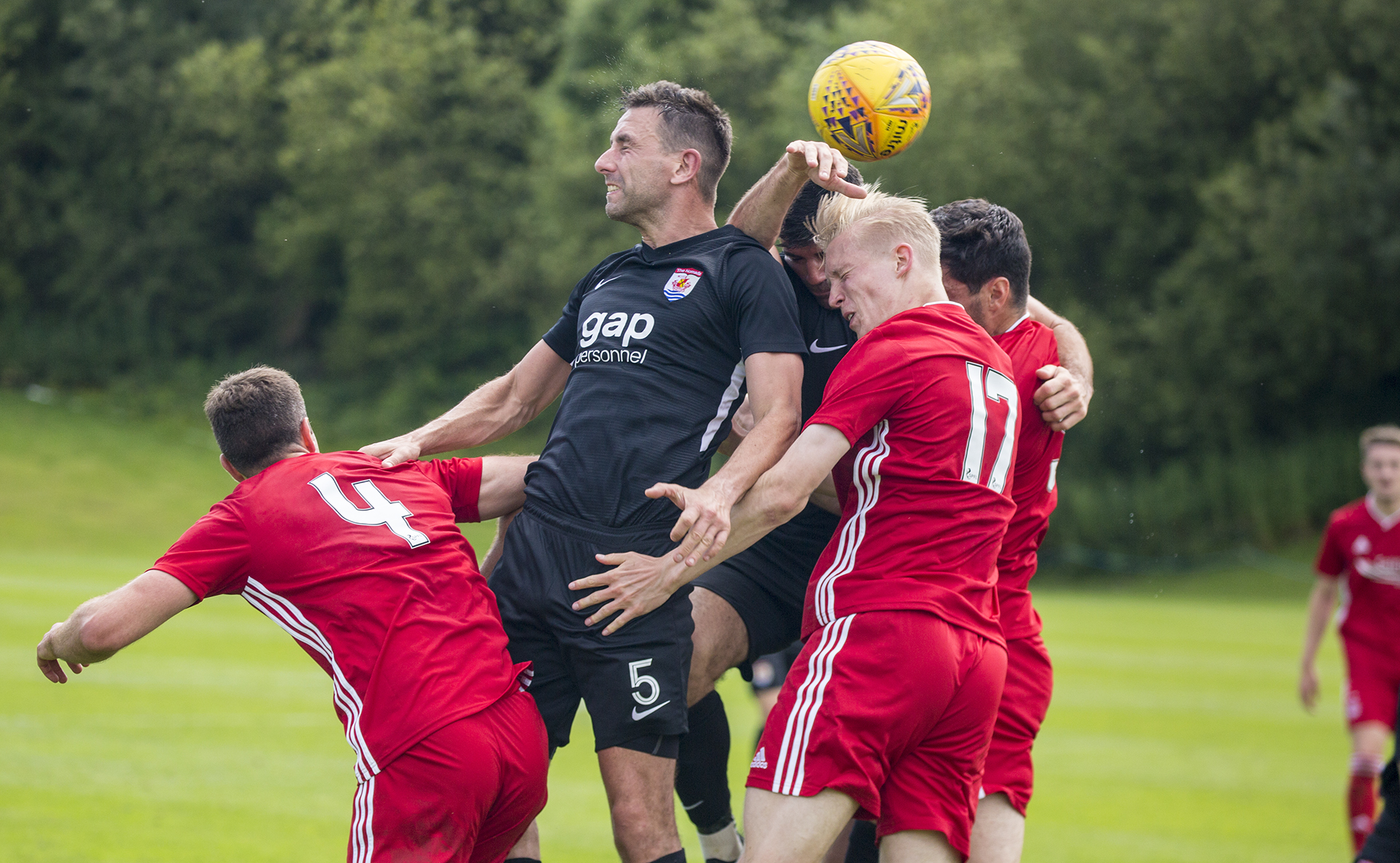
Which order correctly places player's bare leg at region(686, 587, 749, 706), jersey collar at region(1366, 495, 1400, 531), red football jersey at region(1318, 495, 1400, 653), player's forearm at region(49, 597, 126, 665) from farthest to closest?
jersey collar at region(1366, 495, 1400, 531) < red football jersey at region(1318, 495, 1400, 653) < player's bare leg at region(686, 587, 749, 706) < player's forearm at region(49, 597, 126, 665)

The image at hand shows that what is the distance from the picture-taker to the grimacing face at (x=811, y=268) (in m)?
5.33

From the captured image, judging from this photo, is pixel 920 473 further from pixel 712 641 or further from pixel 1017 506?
pixel 712 641

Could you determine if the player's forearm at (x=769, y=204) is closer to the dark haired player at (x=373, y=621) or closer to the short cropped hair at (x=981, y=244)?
the short cropped hair at (x=981, y=244)

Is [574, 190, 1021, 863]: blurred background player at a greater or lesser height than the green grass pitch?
greater

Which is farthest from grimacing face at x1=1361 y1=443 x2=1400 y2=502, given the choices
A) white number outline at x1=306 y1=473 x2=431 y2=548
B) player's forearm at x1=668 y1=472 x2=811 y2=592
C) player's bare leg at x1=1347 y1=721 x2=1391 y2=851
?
white number outline at x1=306 y1=473 x2=431 y2=548

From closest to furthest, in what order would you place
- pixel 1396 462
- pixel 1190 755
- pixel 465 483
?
pixel 465 483, pixel 1396 462, pixel 1190 755

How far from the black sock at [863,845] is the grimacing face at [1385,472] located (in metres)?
6.11

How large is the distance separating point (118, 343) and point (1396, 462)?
40.8 meters

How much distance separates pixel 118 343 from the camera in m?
43.3

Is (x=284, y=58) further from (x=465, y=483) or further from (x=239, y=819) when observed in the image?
(x=465, y=483)

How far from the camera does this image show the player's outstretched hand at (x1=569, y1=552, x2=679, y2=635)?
4539 millimetres

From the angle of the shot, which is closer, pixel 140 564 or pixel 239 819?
pixel 239 819

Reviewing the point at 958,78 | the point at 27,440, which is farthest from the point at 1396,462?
the point at 27,440

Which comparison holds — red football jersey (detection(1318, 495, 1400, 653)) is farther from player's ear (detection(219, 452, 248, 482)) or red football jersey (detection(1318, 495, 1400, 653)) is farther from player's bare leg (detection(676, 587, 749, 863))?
player's ear (detection(219, 452, 248, 482))
